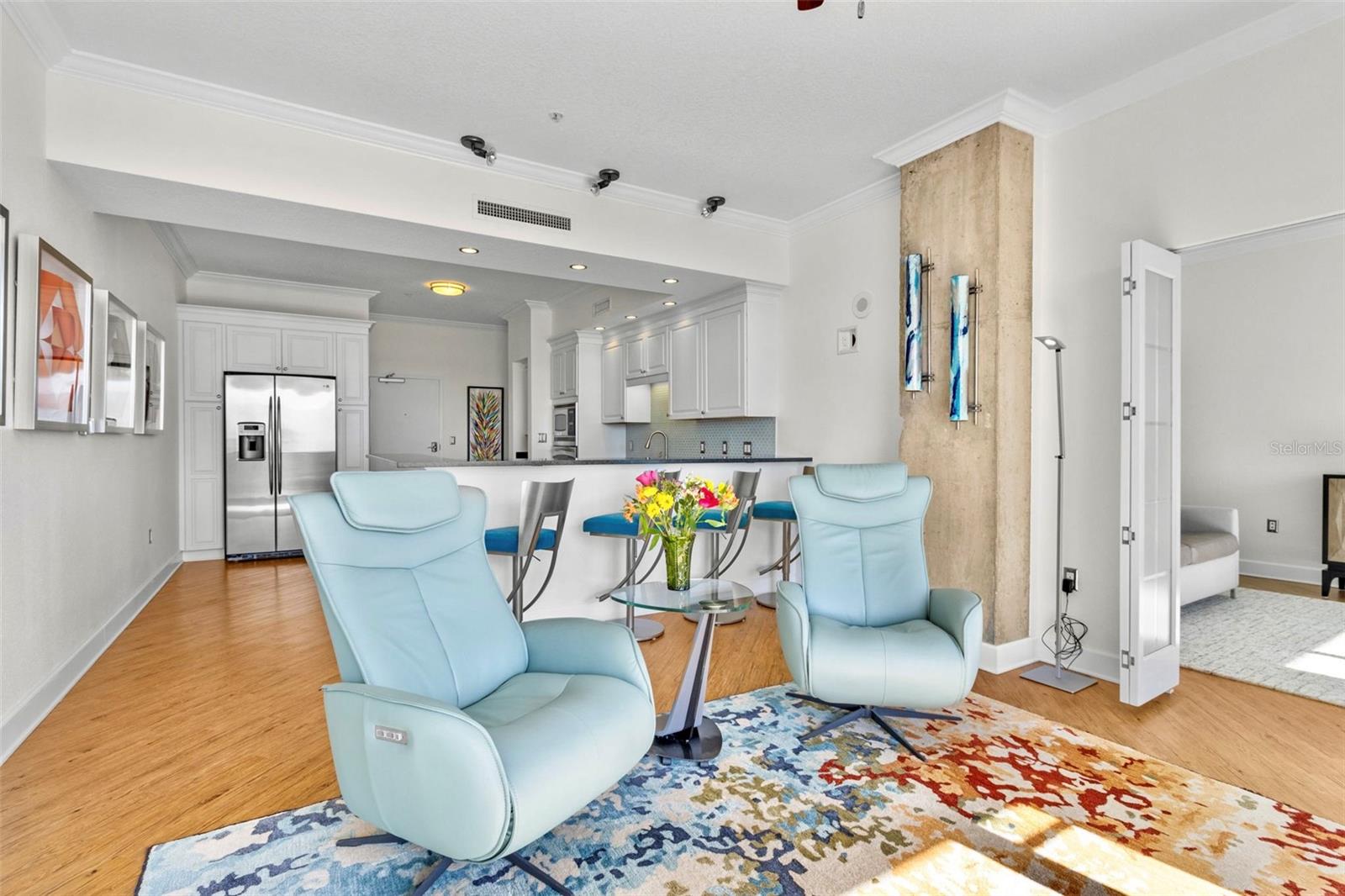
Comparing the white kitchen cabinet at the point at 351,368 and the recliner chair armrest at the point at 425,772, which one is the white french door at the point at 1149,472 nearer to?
the recliner chair armrest at the point at 425,772

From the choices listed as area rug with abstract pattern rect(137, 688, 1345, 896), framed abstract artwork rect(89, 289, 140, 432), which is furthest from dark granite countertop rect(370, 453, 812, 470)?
area rug with abstract pattern rect(137, 688, 1345, 896)

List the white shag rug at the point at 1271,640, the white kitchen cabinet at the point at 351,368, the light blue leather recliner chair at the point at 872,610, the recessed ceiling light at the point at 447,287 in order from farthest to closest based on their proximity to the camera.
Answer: the white kitchen cabinet at the point at 351,368 → the recessed ceiling light at the point at 447,287 → the white shag rug at the point at 1271,640 → the light blue leather recliner chair at the point at 872,610

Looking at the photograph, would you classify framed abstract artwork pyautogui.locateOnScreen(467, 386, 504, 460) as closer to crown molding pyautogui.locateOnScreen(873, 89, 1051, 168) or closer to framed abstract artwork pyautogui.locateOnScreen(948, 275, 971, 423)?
crown molding pyautogui.locateOnScreen(873, 89, 1051, 168)

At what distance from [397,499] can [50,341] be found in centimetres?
199

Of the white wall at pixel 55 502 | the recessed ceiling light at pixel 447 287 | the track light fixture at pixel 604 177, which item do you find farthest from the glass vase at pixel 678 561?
the recessed ceiling light at pixel 447 287

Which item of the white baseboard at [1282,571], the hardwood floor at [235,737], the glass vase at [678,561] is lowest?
the hardwood floor at [235,737]

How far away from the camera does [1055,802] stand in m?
2.10

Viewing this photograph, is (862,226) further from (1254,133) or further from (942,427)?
(1254,133)

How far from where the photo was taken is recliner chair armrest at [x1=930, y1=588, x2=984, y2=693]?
7.91ft

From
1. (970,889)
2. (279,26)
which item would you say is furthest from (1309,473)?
(279,26)

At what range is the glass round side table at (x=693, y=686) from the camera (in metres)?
2.40

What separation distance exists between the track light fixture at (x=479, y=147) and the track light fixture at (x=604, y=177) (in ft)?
2.17

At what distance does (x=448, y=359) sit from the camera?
29.5 feet

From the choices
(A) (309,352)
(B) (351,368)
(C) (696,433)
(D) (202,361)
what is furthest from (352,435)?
(C) (696,433)
